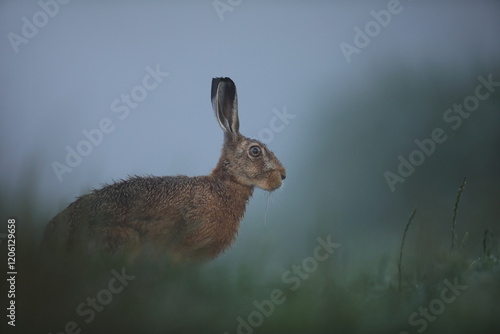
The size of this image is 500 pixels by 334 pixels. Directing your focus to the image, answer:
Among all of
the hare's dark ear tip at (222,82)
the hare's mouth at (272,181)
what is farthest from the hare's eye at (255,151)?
the hare's dark ear tip at (222,82)

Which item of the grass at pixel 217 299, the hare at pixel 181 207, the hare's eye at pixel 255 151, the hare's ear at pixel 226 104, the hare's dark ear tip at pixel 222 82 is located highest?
the hare's dark ear tip at pixel 222 82

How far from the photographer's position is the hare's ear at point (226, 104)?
7969mm

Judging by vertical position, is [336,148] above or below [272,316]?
above

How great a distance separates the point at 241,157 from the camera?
8.12m

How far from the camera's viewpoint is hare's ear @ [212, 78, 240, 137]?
7969 millimetres

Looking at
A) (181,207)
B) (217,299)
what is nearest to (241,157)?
(181,207)

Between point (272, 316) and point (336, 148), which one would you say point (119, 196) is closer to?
point (272, 316)

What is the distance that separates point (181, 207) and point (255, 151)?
1478mm

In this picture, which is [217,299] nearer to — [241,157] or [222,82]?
[241,157]

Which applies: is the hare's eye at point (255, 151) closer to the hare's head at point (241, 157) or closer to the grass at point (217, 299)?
the hare's head at point (241, 157)

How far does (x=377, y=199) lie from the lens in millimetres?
13469

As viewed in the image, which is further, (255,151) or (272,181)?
(255,151)

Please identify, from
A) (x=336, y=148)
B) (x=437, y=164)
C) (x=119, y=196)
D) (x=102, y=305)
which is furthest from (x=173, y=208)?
(x=437, y=164)

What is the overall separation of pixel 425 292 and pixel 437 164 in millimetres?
10317
